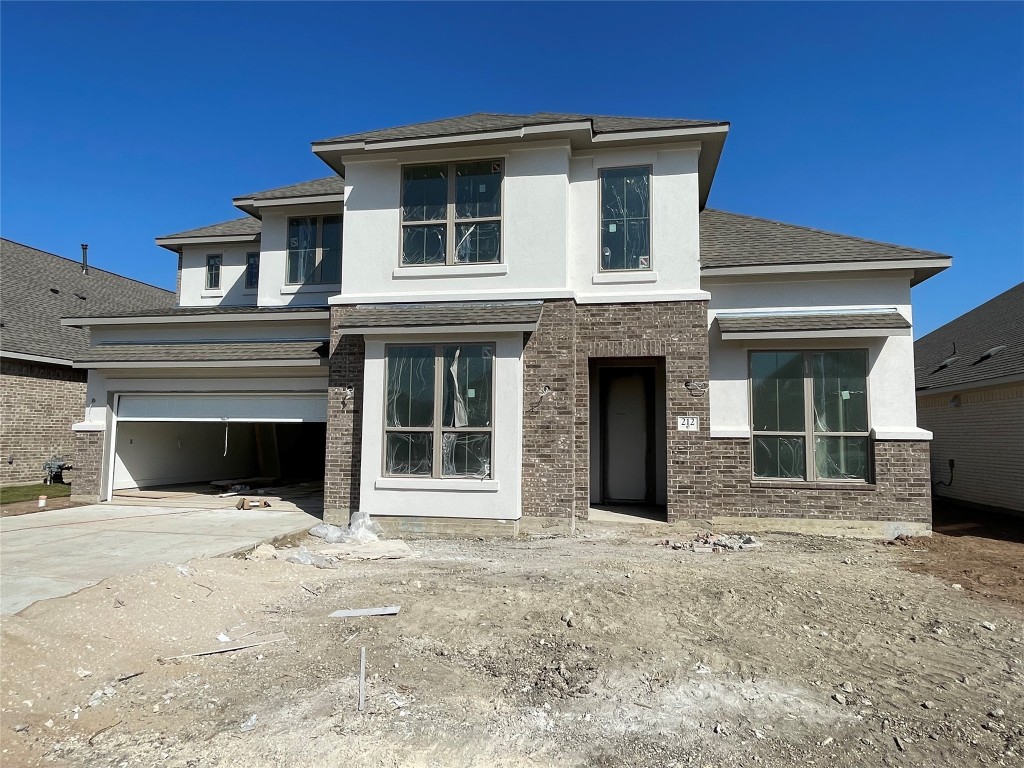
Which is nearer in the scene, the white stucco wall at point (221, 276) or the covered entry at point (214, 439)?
the covered entry at point (214, 439)

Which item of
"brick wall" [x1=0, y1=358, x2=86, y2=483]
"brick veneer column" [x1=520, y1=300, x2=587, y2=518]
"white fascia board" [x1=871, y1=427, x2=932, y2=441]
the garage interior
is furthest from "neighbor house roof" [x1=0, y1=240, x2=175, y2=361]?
"white fascia board" [x1=871, y1=427, x2=932, y2=441]

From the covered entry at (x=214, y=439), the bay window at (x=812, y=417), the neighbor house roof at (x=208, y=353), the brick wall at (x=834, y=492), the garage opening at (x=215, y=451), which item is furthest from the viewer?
the garage opening at (x=215, y=451)

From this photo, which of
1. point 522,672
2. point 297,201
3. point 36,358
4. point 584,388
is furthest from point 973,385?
point 36,358

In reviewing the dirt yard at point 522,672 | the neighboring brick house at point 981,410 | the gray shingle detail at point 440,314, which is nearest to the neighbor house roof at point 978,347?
the neighboring brick house at point 981,410

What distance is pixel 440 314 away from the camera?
10.6 meters

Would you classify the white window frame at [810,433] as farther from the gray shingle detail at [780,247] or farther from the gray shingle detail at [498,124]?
the gray shingle detail at [498,124]

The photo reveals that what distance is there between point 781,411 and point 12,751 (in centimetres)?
1039

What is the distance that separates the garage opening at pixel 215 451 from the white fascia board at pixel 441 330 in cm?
256

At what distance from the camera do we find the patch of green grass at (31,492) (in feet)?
44.9

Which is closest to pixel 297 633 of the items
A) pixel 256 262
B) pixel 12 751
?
pixel 12 751

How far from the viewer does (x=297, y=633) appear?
568 cm

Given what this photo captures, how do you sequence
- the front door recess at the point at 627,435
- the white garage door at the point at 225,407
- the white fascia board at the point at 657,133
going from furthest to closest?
the front door recess at the point at 627,435, the white garage door at the point at 225,407, the white fascia board at the point at 657,133

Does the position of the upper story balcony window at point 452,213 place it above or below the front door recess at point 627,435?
above

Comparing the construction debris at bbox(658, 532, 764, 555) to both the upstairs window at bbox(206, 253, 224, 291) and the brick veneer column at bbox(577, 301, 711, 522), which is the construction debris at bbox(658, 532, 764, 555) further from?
the upstairs window at bbox(206, 253, 224, 291)
